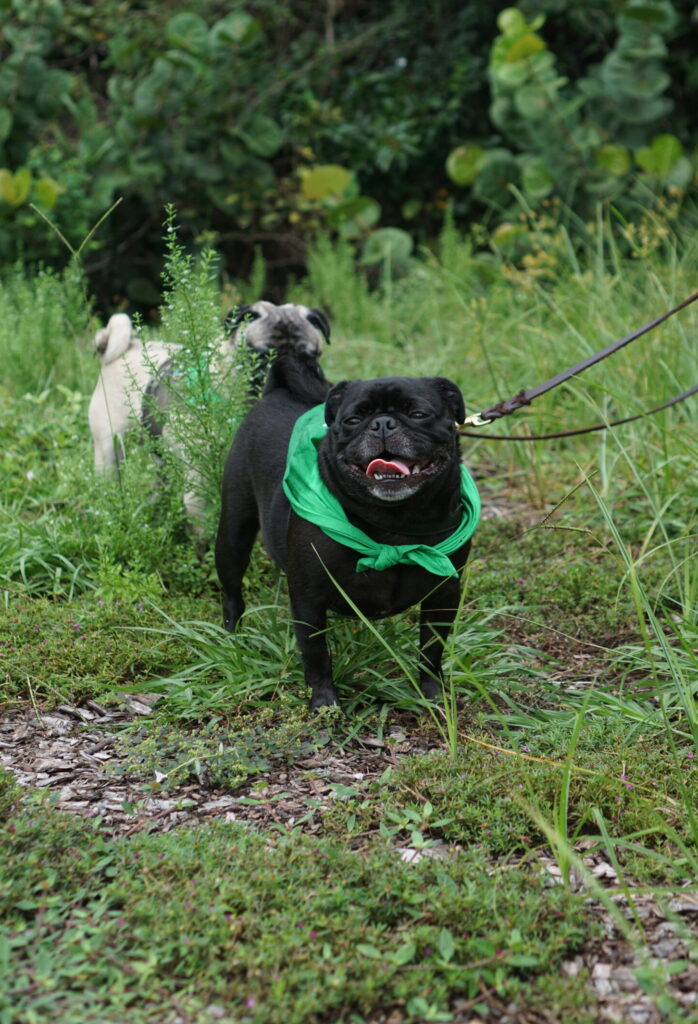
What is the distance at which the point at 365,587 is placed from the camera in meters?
3.45

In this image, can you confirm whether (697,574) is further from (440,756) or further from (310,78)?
(310,78)

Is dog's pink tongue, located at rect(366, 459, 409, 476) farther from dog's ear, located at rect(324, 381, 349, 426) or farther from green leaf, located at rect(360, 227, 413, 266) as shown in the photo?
green leaf, located at rect(360, 227, 413, 266)

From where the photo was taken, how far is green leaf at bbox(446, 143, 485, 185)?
10.2 meters

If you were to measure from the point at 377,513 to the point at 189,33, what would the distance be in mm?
8184

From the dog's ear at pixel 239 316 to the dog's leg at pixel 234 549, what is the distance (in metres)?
1.03

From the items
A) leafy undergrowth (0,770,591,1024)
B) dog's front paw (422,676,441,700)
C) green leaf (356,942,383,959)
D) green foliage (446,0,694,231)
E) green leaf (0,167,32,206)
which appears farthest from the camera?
green foliage (446,0,694,231)

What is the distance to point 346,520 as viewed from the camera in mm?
3416

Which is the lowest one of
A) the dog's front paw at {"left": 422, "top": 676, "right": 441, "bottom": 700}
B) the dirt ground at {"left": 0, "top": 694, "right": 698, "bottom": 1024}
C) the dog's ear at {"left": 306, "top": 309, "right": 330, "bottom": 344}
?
the dog's front paw at {"left": 422, "top": 676, "right": 441, "bottom": 700}

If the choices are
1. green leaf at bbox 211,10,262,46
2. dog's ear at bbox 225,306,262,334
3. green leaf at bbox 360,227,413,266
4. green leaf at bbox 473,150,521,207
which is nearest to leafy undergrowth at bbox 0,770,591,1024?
dog's ear at bbox 225,306,262,334

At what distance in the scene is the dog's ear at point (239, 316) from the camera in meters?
4.77

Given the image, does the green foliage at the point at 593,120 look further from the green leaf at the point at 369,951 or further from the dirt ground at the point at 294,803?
the green leaf at the point at 369,951

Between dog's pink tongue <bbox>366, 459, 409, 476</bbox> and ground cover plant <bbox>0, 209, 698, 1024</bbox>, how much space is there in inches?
20.4

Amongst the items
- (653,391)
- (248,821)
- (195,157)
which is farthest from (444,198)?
(248,821)

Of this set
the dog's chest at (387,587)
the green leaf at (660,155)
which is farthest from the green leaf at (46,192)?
the dog's chest at (387,587)
